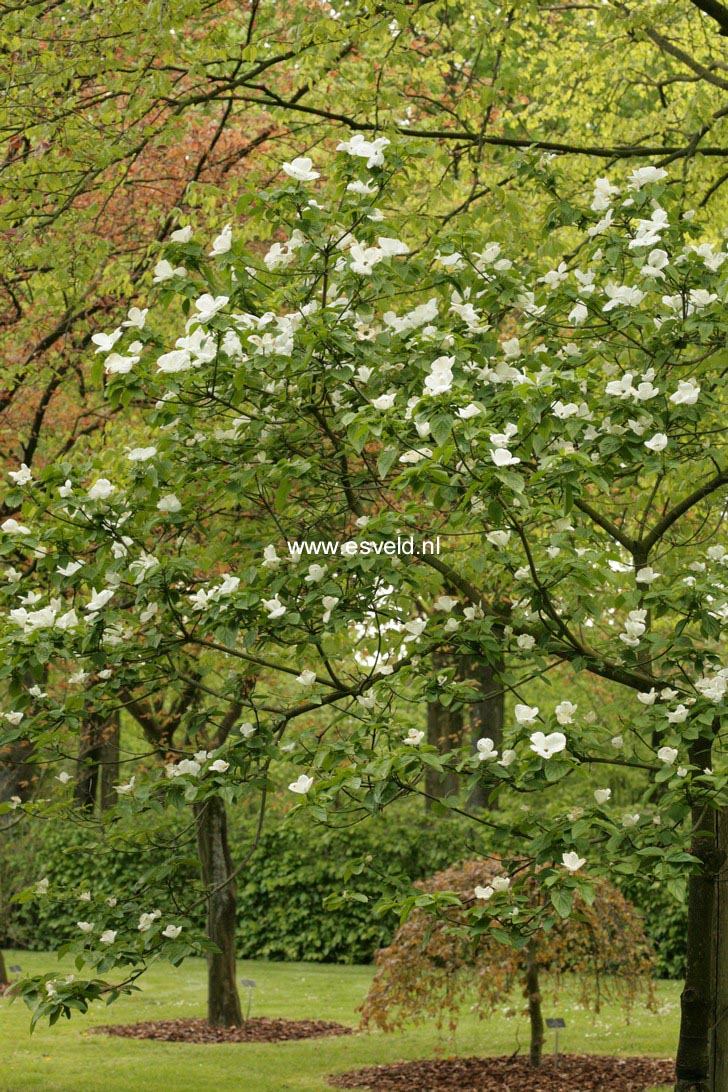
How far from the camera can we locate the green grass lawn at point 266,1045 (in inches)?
311

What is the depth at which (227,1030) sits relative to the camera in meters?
9.98

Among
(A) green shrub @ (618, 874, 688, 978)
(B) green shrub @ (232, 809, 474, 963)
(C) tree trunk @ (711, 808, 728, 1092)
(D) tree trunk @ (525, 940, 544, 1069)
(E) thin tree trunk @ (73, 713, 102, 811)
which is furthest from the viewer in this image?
(B) green shrub @ (232, 809, 474, 963)

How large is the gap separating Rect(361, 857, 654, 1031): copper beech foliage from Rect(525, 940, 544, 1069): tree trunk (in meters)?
0.08

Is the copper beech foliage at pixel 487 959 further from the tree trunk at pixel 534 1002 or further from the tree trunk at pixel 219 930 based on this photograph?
the tree trunk at pixel 219 930

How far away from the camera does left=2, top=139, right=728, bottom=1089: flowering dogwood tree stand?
3670 millimetres

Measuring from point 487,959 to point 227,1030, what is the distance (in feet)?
11.3

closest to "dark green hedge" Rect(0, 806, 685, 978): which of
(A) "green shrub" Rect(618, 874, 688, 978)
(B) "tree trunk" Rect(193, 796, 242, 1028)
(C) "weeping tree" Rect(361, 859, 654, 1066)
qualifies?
(A) "green shrub" Rect(618, 874, 688, 978)

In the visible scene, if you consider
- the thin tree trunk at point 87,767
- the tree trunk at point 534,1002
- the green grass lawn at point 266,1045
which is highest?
the thin tree trunk at point 87,767

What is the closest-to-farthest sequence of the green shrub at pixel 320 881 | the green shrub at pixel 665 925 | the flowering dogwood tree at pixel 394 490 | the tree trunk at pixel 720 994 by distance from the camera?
the flowering dogwood tree at pixel 394 490 → the tree trunk at pixel 720 994 → the green shrub at pixel 665 925 → the green shrub at pixel 320 881

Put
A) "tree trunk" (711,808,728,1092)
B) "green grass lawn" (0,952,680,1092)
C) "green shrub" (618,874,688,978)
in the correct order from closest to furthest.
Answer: "tree trunk" (711,808,728,1092) → "green grass lawn" (0,952,680,1092) → "green shrub" (618,874,688,978)

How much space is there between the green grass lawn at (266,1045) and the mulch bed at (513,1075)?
1.03ft

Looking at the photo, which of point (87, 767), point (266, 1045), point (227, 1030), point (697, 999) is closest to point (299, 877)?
point (227, 1030)

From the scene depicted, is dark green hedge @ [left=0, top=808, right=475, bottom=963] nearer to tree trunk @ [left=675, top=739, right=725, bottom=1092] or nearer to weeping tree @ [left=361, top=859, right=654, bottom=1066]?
weeping tree @ [left=361, top=859, right=654, bottom=1066]

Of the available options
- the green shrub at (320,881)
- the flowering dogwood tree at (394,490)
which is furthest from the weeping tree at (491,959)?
the green shrub at (320,881)
